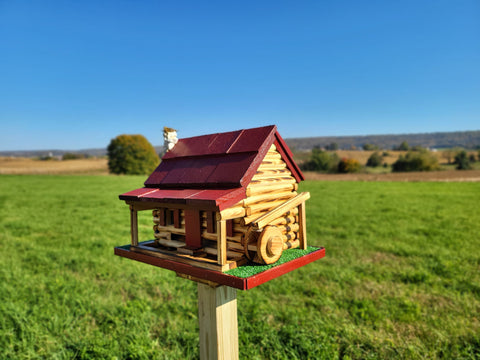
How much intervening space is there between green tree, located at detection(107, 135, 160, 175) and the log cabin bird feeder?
41.3 metres

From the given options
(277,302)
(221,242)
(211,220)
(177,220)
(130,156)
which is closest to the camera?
(221,242)

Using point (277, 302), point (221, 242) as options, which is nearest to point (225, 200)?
point (221, 242)

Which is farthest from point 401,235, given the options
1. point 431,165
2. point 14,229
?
point 431,165

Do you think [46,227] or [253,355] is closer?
[253,355]

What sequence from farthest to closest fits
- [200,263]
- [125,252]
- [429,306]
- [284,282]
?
[284,282], [429,306], [125,252], [200,263]

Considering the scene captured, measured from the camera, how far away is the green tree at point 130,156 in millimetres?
44094

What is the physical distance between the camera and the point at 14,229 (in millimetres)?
11820

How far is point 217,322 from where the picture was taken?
2.13 m

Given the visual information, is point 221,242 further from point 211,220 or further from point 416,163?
point 416,163

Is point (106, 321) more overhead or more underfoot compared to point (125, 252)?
more underfoot

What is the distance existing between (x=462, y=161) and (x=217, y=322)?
47291 millimetres

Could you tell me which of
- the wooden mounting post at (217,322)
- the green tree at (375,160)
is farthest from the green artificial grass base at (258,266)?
the green tree at (375,160)

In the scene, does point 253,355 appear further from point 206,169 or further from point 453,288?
point 453,288

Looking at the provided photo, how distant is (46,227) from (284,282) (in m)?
9.91
